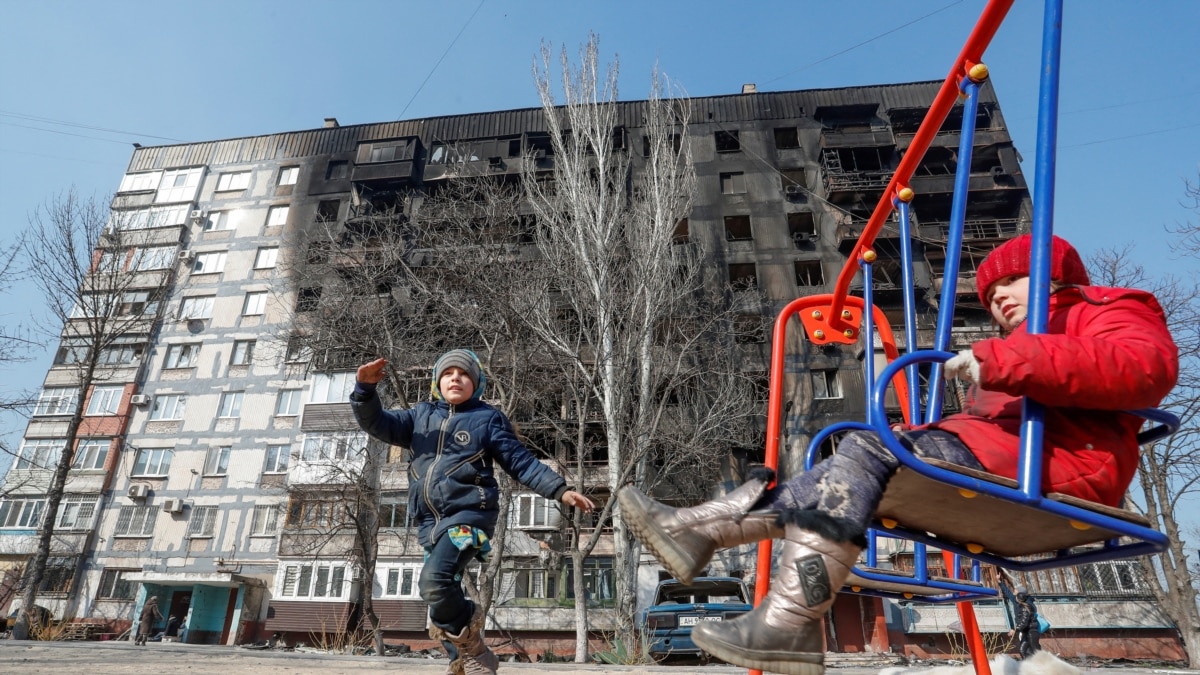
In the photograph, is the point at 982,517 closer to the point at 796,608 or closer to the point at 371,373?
the point at 796,608

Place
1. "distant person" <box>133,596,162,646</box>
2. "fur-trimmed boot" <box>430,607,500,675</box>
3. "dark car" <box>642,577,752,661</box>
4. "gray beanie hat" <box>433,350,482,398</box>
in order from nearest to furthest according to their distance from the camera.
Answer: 1. "fur-trimmed boot" <box>430,607,500,675</box>
2. "gray beanie hat" <box>433,350,482,398</box>
3. "dark car" <box>642,577,752,661</box>
4. "distant person" <box>133,596,162,646</box>

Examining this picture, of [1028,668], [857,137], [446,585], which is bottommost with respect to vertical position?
[1028,668]

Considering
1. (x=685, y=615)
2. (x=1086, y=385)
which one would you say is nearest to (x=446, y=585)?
(x=1086, y=385)

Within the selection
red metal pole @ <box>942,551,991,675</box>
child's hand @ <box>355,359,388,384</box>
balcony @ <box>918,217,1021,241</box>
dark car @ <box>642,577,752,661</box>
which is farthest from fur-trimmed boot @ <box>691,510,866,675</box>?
balcony @ <box>918,217,1021,241</box>

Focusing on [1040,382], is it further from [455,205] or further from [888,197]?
[455,205]

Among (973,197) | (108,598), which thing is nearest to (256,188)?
(108,598)


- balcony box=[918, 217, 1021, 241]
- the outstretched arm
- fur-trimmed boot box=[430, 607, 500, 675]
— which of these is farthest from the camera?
balcony box=[918, 217, 1021, 241]

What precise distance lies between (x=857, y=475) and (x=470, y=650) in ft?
7.01

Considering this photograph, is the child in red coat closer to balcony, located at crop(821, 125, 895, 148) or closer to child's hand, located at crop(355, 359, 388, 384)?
child's hand, located at crop(355, 359, 388, 384)

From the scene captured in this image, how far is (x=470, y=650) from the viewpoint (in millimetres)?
2891

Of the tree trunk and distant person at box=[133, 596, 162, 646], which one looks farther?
distant person at box=[133, 596, 162, 646]

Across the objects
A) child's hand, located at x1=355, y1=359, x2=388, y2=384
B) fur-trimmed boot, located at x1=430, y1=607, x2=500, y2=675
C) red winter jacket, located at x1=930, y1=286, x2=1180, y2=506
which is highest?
child's hand, located at x1=355, y1=359, x2=388, y2=384

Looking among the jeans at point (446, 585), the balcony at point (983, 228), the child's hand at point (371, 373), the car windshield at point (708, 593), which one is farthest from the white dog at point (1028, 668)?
the balcony at point (983, 228)

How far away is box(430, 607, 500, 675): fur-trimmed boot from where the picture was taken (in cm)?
285
